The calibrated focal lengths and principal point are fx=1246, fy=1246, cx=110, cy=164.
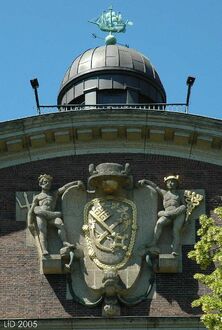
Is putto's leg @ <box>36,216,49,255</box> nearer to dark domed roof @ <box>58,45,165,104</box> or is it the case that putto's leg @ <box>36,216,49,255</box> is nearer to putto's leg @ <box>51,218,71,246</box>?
putto's leg @ <box>51,218,71,246</box>

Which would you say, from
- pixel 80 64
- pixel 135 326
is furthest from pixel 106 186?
pixel 80 64

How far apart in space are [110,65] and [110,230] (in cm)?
980

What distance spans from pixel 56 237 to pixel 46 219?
49 cm

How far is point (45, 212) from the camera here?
2975 cm

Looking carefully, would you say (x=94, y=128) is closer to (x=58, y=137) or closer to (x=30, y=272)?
(x=58, y=137)

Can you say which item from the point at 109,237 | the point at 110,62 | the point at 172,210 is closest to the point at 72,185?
the point at 109,237

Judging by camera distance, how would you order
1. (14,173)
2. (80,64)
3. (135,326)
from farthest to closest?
1. (80,64)
2. (14,173)
3. (135,326)

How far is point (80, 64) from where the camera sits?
128 feet

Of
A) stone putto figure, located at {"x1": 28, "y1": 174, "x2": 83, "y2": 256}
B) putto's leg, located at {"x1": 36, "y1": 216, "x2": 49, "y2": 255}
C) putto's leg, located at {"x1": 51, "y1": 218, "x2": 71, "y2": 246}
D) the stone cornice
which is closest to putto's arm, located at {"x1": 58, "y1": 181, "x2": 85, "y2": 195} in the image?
stone putto figure, located at {"x1": 28, "y1": 174, "x2": 83, "y2": 256}

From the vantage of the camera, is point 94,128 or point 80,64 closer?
point 94,128

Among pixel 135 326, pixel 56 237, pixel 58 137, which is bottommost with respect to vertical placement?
pixel 135 326

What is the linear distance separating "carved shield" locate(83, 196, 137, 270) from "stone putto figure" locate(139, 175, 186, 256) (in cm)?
60

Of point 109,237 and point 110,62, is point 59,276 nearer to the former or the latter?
point 109,237

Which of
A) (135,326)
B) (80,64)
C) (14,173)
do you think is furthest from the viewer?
(80,64)
